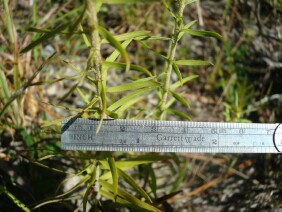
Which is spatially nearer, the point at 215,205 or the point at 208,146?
the point at 208,146

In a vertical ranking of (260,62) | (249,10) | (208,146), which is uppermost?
Result: (249,10)

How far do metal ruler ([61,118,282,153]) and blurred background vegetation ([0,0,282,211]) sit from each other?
0.07 meters

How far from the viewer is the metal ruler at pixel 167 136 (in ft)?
4.78

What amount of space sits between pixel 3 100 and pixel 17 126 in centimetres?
20

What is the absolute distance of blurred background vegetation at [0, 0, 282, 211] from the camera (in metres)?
1.63

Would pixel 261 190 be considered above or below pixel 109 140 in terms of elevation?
below

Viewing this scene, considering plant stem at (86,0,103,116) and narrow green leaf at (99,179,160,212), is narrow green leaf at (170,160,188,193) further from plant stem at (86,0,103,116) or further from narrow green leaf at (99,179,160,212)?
plant stem at (86,0,103,116)

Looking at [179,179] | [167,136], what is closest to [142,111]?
[167,136]

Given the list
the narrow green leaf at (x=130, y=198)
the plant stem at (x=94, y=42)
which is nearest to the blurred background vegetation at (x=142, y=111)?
the narrow green leaf at (x=130, y=198)

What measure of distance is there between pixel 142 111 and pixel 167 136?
0.67 feet

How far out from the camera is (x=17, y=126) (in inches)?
78.2

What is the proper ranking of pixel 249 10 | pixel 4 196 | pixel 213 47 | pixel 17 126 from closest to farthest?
1. pixel 4 196
2. pixel 17 126
3. pixel 249 10
4. pixel 213 47

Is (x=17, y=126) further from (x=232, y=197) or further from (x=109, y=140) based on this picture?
(x=232, y=197)

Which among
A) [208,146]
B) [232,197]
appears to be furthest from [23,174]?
[232,197]
